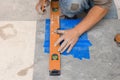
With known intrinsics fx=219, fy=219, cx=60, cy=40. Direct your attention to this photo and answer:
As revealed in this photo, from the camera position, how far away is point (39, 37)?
1703 mm

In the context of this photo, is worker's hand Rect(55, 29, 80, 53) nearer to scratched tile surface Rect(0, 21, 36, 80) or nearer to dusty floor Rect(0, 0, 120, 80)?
dusty floor Rect(0, 0, 120, 80)

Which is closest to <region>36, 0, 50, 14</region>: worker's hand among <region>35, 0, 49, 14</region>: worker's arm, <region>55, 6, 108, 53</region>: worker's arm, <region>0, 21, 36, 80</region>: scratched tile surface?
<region>35, 0, 49, 14</region>: worker's arm

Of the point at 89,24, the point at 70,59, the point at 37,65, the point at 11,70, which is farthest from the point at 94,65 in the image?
the point at 11,70

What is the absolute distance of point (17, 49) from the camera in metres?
1.63

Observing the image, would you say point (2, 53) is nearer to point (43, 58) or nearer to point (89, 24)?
point (43, 58)

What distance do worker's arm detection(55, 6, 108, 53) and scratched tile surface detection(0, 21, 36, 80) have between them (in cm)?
25

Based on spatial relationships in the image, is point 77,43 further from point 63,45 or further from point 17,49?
point 17,49

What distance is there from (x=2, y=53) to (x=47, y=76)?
1.28 feet

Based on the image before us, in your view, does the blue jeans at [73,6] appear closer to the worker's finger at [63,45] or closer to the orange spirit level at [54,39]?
the orange spirit level at [54,39]

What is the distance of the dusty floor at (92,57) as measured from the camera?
59.2 inches

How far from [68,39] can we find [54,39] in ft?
→ 0.42

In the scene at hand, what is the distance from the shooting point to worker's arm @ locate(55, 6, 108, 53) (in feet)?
5.03

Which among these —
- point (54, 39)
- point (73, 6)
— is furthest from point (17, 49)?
point (73, 6)

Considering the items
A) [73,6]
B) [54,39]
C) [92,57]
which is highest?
[73,6]
